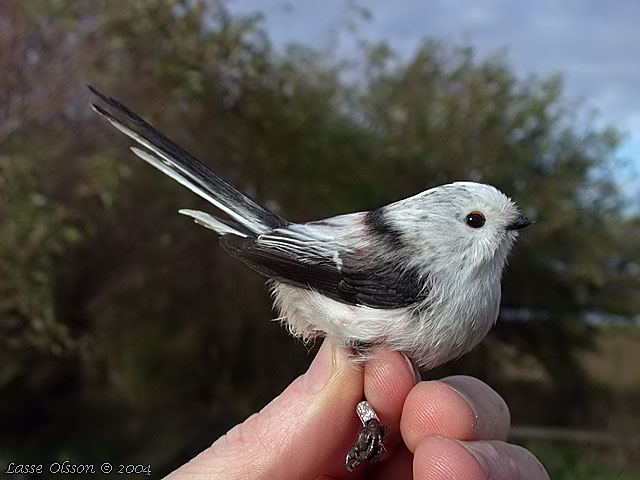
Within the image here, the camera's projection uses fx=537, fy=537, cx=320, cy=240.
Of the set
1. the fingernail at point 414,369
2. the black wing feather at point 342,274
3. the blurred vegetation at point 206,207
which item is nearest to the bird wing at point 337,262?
the black wing feather at point 342,274

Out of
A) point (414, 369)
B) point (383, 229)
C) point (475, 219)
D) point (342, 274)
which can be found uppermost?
point (475, 219)

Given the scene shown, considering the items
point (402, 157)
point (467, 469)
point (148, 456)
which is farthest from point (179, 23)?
point (467, 469)

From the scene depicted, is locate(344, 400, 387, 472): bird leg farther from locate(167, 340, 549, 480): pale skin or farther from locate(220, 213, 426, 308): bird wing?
locate(220, 213, 426, 308): bird wing

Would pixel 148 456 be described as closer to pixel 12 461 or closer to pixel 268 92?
pixel 12 461

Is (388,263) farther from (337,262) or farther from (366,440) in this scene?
(366,440)

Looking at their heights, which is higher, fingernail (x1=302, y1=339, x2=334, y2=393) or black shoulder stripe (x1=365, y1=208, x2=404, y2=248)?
black shoulder stripe (x1=365, y1=208, x2=404, y2=248)

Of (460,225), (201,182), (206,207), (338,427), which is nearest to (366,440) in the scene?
(338,427)

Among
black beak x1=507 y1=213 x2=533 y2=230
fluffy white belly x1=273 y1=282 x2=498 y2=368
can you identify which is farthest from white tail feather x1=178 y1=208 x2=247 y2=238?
black beak x1=507 y1=213 x2=533 y2=230
